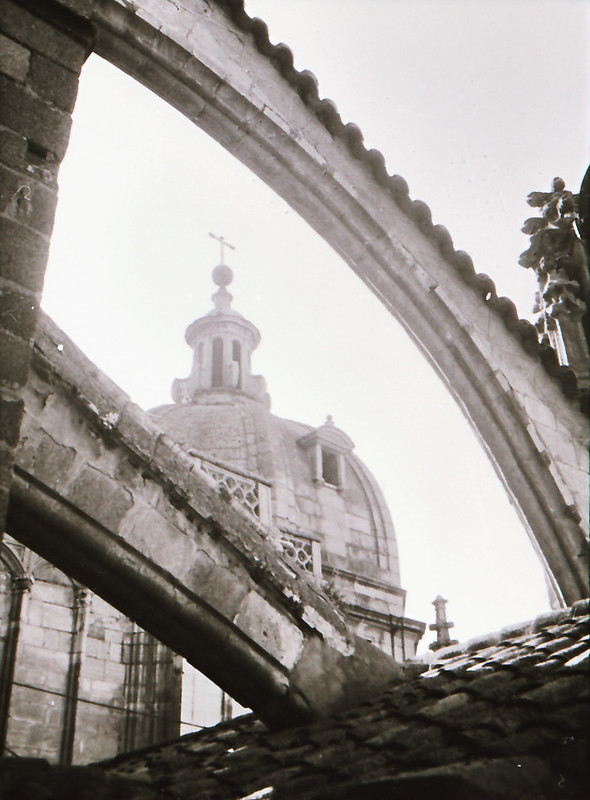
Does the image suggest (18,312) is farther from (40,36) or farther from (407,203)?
(407,203)

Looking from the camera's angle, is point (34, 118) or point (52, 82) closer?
point (34, 118)

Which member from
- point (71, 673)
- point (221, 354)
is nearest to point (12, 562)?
point (71, 673)

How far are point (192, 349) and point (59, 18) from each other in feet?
92.5

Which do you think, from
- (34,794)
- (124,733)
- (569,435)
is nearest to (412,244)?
(569,435)

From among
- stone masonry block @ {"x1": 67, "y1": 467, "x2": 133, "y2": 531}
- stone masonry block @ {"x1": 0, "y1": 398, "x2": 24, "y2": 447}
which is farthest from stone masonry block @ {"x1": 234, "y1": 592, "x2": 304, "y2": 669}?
stone masonry block @ {"x1": 0, "y1": 398, "x2": 24, "y2": 447}

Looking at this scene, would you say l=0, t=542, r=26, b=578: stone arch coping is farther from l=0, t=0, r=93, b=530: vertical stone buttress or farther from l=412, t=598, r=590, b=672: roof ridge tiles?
l=0, t=0, r=93, b=530: vertical stone buttress

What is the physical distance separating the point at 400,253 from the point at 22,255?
400cm

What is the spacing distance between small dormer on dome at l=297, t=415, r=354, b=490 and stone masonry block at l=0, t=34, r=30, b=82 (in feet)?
73.6

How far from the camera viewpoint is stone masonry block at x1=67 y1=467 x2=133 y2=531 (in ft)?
11.6

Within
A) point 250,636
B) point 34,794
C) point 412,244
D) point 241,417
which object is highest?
point 241,417

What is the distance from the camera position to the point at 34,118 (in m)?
2.87

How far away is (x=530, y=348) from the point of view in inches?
263

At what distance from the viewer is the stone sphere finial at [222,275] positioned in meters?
32.7

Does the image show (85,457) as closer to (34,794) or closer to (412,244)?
(34,794)
